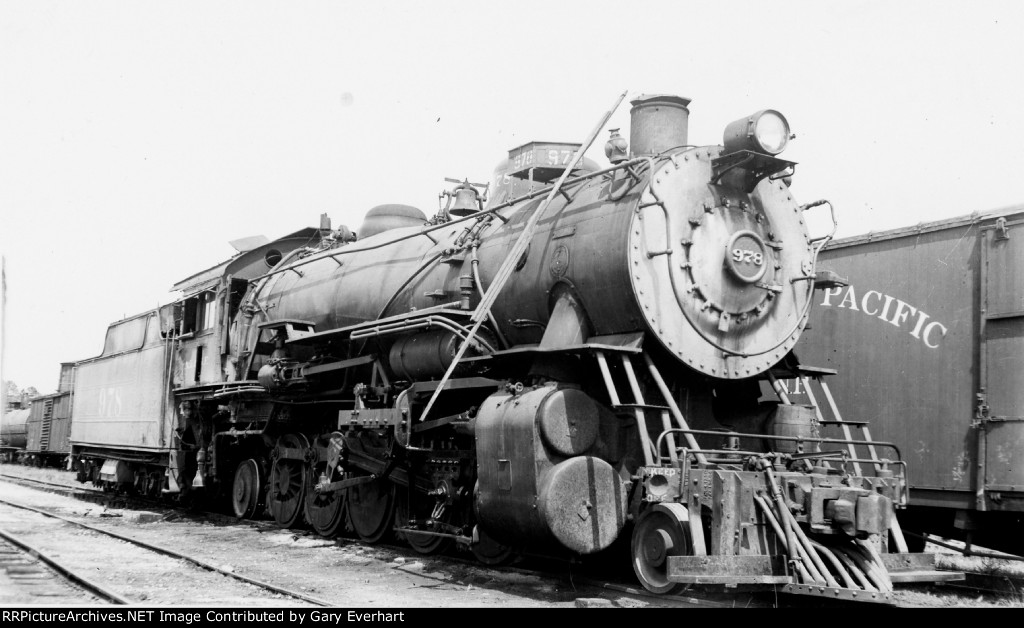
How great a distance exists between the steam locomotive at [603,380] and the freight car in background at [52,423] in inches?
706

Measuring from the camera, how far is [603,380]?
710cm

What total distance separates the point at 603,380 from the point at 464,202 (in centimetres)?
399

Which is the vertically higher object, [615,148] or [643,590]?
[615,148]

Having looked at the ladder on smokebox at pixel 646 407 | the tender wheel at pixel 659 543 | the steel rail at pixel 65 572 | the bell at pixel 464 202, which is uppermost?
the bell at pixel 464 202

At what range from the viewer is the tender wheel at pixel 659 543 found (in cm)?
582

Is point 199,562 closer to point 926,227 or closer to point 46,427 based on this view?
point 926,227

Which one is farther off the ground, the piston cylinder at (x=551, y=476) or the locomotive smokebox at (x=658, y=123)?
the locomotive smokebox at (x=658, y=123)

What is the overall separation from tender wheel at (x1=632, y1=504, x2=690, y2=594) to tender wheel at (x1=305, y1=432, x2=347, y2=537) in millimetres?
4853

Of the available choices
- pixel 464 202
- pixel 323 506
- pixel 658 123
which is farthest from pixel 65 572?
pixel 658 123

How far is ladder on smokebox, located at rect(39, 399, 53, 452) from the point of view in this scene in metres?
28.6

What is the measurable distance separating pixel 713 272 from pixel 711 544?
7.12 feet

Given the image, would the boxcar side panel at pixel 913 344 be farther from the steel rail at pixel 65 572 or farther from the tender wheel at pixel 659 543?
the steel rail at pixel 65 572

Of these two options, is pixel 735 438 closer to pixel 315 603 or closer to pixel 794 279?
pixel 794 279

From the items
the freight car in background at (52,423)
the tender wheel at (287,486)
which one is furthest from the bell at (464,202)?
the freight car in background at (52,423)
